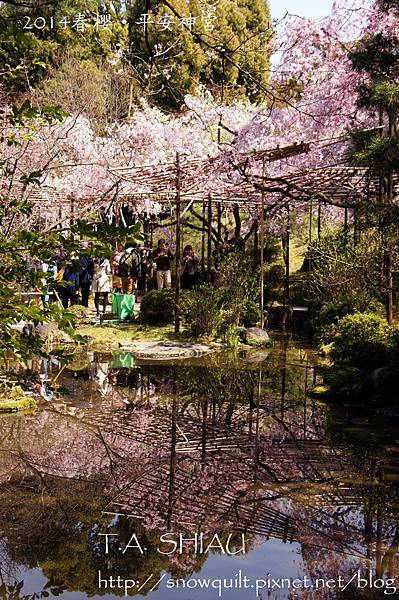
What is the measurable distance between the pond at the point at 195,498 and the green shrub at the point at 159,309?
21.5 ft

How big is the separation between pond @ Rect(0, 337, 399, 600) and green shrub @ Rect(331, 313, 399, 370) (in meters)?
1.03

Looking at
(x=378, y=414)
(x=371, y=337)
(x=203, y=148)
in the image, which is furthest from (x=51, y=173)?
(x=378, y=414)

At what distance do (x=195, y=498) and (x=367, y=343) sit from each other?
5260mm

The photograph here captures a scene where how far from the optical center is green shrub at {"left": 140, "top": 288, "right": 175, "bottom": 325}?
656 inches

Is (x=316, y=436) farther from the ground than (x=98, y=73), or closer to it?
closer to it

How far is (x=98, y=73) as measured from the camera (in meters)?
26.5

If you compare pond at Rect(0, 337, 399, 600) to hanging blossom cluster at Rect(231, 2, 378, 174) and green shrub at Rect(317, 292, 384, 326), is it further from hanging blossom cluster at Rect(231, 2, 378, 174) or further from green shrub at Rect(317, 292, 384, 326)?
hanging blossom cluster at Rect(231, 2, 378, 174)

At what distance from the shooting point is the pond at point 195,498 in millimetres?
4516

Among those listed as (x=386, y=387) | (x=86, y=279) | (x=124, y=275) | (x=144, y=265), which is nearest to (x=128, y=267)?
(x=124, y=275)

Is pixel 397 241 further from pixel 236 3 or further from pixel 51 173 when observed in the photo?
pixel 236 3

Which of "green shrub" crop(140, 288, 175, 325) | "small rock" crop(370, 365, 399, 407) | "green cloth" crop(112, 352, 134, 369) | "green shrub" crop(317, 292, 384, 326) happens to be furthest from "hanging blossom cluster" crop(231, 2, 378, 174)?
"small rock" crop(370, 365, 399, 407)

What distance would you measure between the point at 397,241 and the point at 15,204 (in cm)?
749

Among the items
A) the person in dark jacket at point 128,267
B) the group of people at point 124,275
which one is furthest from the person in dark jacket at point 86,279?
the person in dark jacket at point 128,267

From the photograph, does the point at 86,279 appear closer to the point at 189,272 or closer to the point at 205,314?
the point at 189,272
